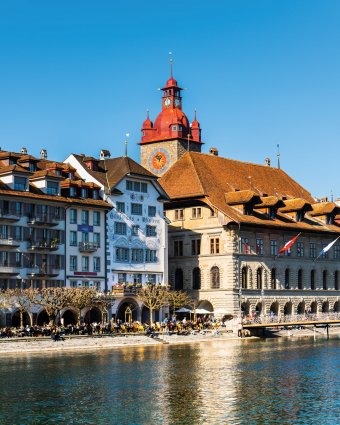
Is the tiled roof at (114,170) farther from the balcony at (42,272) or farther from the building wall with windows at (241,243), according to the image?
the balcony at (42,272)

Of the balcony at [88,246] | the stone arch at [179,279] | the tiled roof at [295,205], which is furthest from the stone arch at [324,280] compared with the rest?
the balcony at [88,246]

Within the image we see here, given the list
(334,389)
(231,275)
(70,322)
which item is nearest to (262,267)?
(231,275)

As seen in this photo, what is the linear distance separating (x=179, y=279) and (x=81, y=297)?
2717cm

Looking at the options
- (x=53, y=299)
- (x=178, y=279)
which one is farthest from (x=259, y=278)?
(x=53, y=299)

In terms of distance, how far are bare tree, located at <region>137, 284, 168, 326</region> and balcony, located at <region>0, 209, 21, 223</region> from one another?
16294 mm

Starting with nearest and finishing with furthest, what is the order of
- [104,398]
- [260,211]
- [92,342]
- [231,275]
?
[104,398] < [92,342] < [231,275] < [260,211]

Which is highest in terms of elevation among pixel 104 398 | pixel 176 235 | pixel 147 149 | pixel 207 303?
pixel 147 149

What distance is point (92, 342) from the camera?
81.2 metres

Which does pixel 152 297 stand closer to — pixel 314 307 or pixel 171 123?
pixel 314 307

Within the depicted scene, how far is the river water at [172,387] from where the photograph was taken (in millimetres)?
46125

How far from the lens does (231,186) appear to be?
11575 centimetres

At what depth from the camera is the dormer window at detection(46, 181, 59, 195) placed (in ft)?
300

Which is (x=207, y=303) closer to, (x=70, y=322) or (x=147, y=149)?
(x=70, y=322)

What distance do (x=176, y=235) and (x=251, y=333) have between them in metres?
17.8
